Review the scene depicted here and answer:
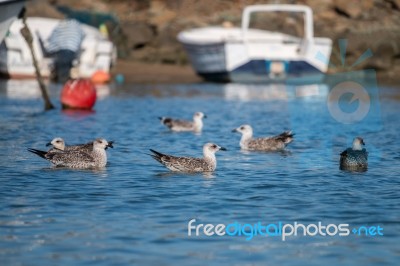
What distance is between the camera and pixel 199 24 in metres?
51.2

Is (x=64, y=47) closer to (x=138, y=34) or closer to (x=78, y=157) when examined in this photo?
(x=138, y=34)

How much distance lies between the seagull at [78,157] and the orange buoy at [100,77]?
970 inches

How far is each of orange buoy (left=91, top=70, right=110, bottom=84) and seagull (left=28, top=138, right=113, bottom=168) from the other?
2464 centimetres

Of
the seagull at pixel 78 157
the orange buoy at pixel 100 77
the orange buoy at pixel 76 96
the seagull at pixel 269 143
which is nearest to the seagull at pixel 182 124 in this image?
the seagull at pixel 269 143

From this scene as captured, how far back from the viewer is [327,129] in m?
25.2

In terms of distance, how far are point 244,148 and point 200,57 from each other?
74.6ft

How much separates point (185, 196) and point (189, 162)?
94.8 inches

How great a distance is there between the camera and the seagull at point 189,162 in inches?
645

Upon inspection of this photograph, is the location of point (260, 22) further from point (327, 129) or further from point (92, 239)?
point (92, 239)

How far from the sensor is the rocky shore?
1813 inches

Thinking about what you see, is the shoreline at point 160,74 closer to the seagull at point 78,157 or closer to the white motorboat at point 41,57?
the white motorboat at point 41,57

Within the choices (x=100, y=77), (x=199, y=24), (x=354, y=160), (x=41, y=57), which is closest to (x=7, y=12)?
(x=354, y=160)

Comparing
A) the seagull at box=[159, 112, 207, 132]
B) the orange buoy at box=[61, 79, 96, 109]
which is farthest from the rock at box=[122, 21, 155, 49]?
the seagull at box=[159, 112, 207, 132]

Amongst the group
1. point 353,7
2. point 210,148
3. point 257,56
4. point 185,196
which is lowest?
point 185,196
